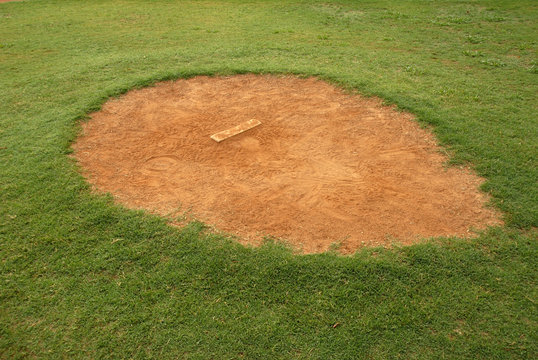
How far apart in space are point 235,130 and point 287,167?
4.45 ft

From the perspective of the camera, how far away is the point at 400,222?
4.86m

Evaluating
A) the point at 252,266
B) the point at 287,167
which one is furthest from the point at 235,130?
the point at 252,266

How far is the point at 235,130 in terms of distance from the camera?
261 inches

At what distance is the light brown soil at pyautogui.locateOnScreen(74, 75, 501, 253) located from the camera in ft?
15.9

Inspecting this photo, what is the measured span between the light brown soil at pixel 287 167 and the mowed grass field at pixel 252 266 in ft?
0.98

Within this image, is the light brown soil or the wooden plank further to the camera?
the wooden plank

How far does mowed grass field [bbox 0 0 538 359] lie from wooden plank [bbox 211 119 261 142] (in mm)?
2016

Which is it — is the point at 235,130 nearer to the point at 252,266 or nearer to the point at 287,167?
the point at 287,167

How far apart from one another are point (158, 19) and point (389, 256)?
10.9 metres

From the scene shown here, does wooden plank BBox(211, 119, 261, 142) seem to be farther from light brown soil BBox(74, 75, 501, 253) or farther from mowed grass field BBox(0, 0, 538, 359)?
mowed grass field BBox(0, 0, 538, 359)

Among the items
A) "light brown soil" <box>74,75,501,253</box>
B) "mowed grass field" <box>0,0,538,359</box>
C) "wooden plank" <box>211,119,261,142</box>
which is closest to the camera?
"mowed grass field" <box>0,0,538,359</box>

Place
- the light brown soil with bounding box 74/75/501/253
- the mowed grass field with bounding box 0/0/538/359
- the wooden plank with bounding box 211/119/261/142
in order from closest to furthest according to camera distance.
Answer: the mowed grass field with bounding box 0/0/538/359, the light brown soil with bounding box 74/75/501/253, the wooden plank with bounding box 211/119/261/142

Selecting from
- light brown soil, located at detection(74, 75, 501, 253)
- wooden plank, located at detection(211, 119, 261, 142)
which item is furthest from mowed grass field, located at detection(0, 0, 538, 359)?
wooden plank, located at detection(211, 119, 261, 142)

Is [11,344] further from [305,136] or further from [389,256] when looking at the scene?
[305,136]
